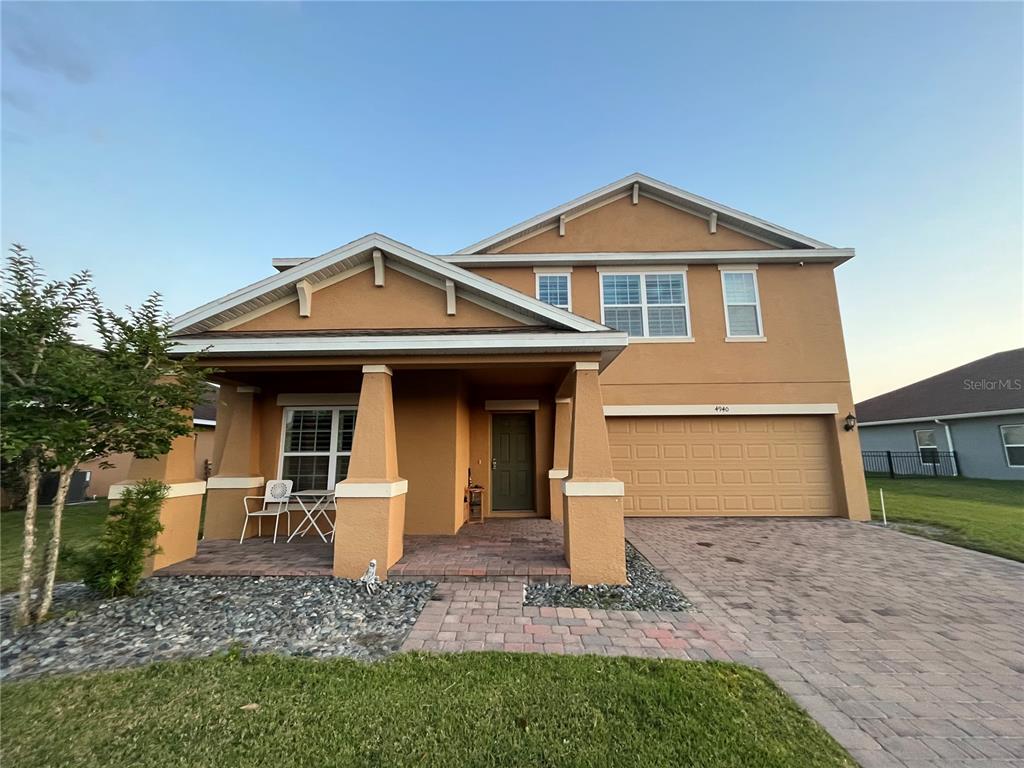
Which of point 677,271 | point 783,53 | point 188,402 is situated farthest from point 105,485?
point 783,53

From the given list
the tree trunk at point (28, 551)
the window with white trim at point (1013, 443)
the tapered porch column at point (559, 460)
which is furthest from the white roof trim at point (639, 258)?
the window with white trim at point (1013, 443)

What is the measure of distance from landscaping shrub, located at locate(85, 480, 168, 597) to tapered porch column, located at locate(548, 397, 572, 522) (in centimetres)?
655

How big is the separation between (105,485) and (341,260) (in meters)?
16.9

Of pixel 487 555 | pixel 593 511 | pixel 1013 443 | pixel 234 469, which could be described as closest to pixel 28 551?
pixel 234 469

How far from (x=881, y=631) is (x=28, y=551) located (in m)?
8.41

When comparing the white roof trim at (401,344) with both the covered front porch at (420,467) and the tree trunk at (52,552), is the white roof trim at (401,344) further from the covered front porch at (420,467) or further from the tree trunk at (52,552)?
the tree trunk at (52,552)

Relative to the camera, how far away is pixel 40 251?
431 centimetres

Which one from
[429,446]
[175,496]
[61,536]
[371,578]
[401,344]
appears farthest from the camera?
[61,536]

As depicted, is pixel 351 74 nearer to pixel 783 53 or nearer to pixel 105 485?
pixel 783 53

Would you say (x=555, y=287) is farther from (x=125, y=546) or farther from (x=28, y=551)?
(x=28, y=551)

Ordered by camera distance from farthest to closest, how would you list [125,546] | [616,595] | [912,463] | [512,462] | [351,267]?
1. [912,463]
2. [512,462]
3. [351,267]
4. [616,595]
5. [125,546]

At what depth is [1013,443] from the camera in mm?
15133

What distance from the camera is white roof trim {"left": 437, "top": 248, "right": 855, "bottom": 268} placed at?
10.2 metres

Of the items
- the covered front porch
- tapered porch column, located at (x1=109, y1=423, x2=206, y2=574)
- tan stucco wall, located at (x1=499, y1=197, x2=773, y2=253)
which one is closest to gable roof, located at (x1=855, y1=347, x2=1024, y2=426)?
tan stucco wall, located at (x1=499, y1=197, x2=773, y2=253)
